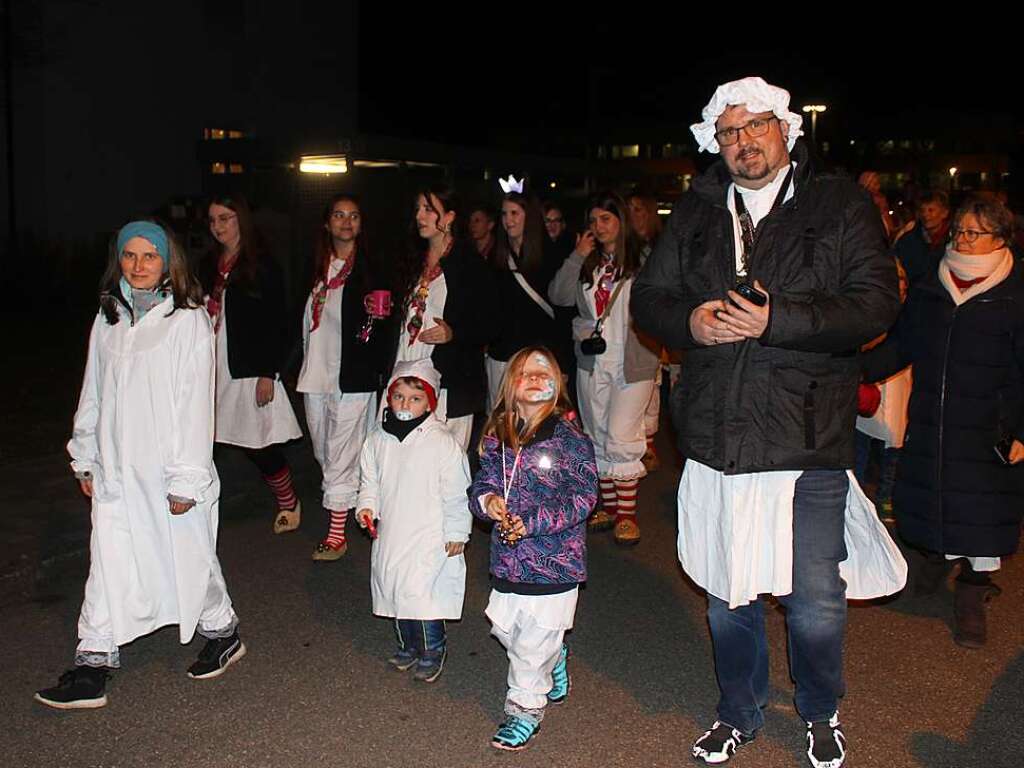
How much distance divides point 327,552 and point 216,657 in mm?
1595

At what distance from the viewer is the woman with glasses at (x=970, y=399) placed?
4938 mm

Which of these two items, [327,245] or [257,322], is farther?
[327,245]

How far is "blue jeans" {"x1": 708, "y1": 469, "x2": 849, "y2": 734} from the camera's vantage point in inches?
145

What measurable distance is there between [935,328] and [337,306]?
331 centimetres

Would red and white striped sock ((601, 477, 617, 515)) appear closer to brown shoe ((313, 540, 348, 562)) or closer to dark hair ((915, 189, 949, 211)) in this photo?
brown shoe ((313, 540, 348, 562))

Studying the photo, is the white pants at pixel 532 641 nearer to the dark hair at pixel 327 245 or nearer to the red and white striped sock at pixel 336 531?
the red and white striped sock at pixel 336 531

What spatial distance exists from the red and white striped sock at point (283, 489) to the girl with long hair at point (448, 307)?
132 centimetres

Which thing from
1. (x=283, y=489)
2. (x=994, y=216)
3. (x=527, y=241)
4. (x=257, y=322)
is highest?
(x=994, y=216)

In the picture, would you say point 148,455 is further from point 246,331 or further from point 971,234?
point 971,234

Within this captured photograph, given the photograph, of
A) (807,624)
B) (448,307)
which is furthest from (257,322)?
(807,624)

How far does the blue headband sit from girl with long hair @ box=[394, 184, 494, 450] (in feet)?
5.52

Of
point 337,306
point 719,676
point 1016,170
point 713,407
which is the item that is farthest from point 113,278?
point 1016,170

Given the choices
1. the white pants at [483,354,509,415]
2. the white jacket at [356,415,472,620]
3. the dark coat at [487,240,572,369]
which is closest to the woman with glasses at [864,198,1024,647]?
the white jacket at [356,415,472,620]

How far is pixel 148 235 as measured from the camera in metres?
4.40
